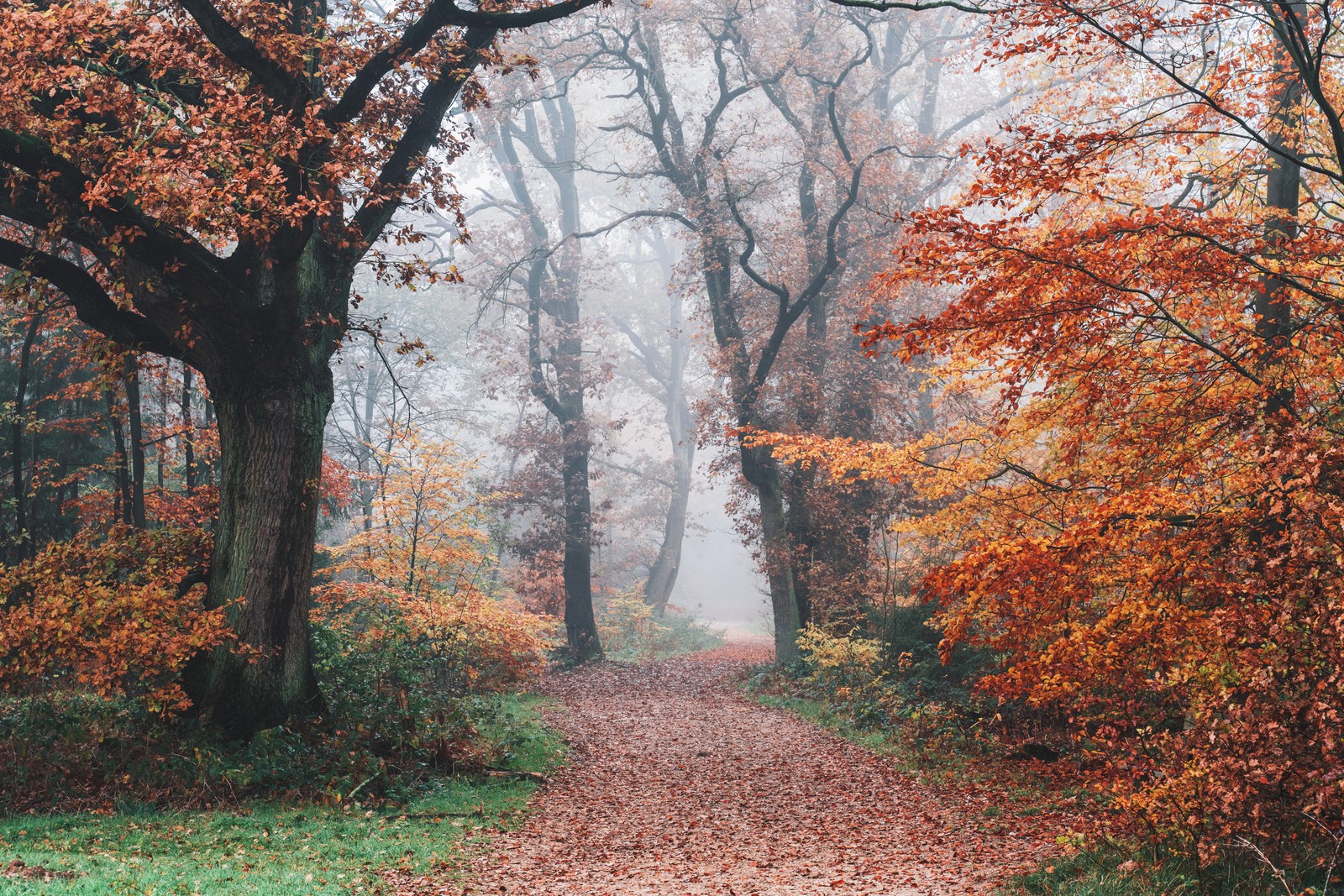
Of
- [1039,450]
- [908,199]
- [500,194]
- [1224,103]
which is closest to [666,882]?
[1224,103]

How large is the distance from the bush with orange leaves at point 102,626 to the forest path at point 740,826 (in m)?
3.14

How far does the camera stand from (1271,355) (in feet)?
18.9

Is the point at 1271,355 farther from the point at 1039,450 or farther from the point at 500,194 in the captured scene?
the point at 500,194

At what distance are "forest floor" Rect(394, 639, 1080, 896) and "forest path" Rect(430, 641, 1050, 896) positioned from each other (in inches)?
0.8

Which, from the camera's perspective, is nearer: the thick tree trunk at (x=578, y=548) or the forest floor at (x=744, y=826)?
the forest floor at (x=744, y=826)

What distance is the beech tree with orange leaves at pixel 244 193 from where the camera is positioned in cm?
658

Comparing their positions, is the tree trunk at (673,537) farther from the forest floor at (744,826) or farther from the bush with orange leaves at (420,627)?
the forest floor at (744,826)

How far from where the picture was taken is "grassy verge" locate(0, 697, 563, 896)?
16.6 ft

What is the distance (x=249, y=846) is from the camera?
6.22m

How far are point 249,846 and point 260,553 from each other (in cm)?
293

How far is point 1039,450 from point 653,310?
24.2 m

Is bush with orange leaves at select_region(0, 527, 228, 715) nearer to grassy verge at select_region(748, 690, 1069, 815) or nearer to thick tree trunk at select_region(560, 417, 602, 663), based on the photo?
grassy verge at select_region(748, 690, 1069, 815)

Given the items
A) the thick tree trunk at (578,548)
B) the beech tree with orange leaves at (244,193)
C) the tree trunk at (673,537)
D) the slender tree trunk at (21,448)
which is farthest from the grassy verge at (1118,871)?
the tree trunk at (673,537)

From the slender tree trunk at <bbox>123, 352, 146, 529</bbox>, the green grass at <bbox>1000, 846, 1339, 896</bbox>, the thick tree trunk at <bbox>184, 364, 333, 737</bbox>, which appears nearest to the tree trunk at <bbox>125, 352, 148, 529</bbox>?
the slender tree trunk at <bbox>123, 352, 146, 529</bbox>
